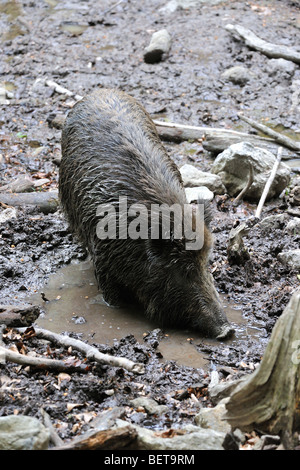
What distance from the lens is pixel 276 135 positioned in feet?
29.3

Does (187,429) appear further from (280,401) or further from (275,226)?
(275,226)

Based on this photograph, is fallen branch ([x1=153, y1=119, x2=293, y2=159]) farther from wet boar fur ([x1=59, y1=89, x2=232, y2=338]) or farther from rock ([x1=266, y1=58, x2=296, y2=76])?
wet boar fur ([x1=59, y1=89, x2=232, y2=338])

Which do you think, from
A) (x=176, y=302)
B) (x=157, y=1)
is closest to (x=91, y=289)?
(x=176, y=302)

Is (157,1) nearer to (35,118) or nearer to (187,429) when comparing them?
(35,118)

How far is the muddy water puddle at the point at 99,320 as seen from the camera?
541 centimetres

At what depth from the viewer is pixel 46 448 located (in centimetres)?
319

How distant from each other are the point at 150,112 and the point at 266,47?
2980 millimetres

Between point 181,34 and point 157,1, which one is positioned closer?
point 181,34

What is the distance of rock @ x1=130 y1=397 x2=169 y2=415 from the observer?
13.7ft

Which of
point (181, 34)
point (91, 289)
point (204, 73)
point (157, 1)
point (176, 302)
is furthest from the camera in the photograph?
point (157, 1)

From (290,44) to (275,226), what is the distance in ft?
19.4

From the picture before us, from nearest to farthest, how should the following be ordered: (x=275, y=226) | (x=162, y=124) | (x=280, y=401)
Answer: (x=280, y=401)
(x=275, y=226)
(x=162, y=124)
